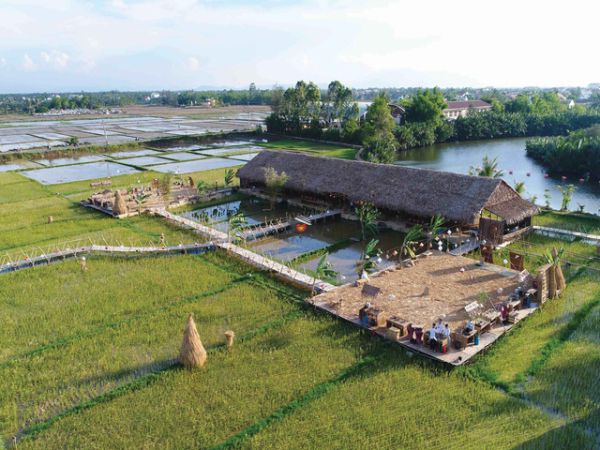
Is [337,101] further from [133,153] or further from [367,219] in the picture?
[367,219]

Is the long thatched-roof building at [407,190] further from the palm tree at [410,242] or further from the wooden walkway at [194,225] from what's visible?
the wooden walkway at [194,225]

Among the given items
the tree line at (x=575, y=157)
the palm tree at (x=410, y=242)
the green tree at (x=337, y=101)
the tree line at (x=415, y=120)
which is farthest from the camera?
the green tree at (x=337, y=101)

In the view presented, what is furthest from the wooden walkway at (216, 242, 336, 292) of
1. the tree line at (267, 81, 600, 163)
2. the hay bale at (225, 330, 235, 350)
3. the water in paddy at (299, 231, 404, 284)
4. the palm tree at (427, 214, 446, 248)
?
the tree line at (267, 81, 600, 163)

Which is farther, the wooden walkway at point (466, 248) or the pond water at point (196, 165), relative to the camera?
the pond water at point (196, 165)

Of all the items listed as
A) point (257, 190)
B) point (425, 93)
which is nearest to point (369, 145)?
point (257, 190)

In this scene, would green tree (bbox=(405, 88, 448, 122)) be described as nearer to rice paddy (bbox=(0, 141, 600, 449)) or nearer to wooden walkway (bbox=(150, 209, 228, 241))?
wooden walkway (bbox=(150, 209, 228, 241))

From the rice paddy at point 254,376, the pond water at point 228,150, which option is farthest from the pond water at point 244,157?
the rice paddy at point 254,376
